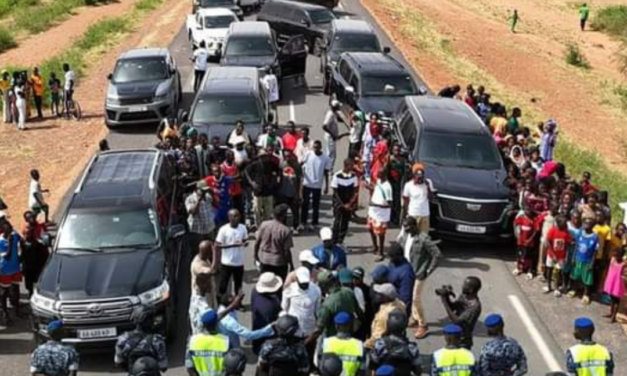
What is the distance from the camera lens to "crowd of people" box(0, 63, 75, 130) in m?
23.7

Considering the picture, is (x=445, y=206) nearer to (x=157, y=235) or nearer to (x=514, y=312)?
(x=514, y=312)

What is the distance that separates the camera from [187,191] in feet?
51.2

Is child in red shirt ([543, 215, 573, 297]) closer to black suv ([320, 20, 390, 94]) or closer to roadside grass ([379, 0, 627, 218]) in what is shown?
roadside grass ([379, 0, 627, 218])

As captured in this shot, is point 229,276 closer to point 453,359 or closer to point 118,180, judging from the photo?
point 118,180

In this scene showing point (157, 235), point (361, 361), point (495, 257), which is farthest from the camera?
point (495, 257)

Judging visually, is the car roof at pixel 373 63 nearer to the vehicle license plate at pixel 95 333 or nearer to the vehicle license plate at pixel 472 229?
the vehicle license plate at pixel 472 229

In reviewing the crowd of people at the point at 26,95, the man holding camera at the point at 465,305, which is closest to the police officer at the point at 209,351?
the man holding camera at the point at 465,305

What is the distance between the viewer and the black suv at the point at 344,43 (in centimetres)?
2595

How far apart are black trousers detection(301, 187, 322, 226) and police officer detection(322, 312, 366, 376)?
6.84 m

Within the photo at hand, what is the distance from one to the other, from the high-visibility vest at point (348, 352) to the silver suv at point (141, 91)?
575 inches

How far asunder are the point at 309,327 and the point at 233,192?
5251mm

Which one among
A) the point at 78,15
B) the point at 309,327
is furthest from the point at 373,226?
the point at 78,15

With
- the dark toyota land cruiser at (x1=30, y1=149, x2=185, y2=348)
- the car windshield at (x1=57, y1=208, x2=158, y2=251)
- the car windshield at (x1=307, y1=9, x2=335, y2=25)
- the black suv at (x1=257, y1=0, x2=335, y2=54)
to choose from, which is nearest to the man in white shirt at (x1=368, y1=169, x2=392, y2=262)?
the dark toyota land cruiser at (x1=30, y1=149, x2=185, y2=348)

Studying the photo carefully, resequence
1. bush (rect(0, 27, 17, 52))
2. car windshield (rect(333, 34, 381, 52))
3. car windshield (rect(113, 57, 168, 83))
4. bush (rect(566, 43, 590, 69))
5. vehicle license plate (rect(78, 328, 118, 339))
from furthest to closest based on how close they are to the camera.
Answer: bush (rect(566, 43, 590, 69)) → bush (rect(0, 27, 17, 52)) → car windshield (rect(333, 34, 381, 52)) → car windshield (rect(113, 57, 168, 83)) → vehicle license plate (rect(78, 328, 118, 339))
